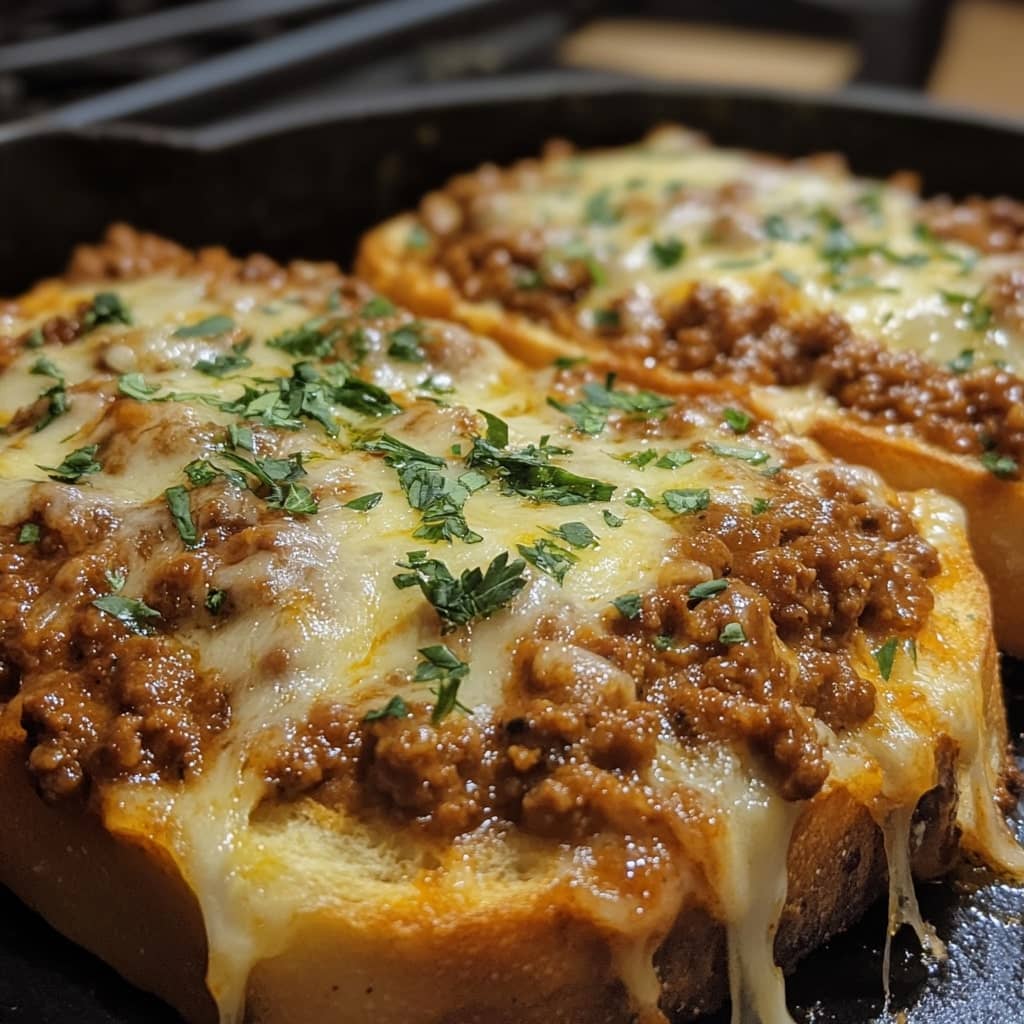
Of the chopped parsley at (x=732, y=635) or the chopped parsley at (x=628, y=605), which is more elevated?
the chopped parsley at (x=628, y=605)

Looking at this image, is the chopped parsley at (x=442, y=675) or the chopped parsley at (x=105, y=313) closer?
the chopped parsley at (x=442, y=675)

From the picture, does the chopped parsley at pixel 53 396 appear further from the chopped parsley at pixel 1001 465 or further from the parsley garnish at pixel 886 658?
the chopped parsley at pixel 1001 465

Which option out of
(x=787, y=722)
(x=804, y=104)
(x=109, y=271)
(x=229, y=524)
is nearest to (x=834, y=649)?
(x=787, y=722)

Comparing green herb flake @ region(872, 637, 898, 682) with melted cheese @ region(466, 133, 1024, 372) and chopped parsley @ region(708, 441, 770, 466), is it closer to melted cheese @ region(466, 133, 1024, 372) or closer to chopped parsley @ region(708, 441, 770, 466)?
chopped parsley @ region(708, 441, 770, 466)

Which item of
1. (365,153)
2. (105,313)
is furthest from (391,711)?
(365,153)

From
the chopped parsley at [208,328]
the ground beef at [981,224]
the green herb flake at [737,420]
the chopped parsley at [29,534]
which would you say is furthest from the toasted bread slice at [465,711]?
the ground beef at [981,224]

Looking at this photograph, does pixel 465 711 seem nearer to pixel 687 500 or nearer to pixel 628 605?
pixel 628 605

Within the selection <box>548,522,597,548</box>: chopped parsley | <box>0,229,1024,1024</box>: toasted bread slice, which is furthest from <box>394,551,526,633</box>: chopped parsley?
<box>548,522,597,548</box>: chopped parsley
